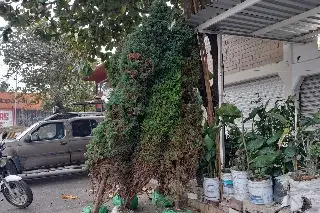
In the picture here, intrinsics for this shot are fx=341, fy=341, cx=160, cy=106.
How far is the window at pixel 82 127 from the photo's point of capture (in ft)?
32.7

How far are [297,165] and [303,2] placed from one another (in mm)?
2139

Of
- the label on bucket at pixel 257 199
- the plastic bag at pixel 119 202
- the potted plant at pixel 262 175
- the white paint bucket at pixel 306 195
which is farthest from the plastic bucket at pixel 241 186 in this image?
the plastic bag at pixel 119 202

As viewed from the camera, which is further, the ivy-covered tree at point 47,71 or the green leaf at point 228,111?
the ivy-covered tree at point 47,71

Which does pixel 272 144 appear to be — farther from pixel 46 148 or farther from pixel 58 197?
pixel 46 148

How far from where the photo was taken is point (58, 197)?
7.89 m

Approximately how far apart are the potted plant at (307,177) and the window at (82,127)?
6943mm

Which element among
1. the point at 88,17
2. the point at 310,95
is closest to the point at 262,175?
the point at 310,95

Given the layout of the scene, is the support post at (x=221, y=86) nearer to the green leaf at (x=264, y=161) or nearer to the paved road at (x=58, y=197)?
the green leaf at (x=264, y=161)

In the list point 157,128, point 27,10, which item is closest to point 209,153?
point 157,128

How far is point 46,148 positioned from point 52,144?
0.64ft

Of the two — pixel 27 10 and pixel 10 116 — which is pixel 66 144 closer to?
pixel 27 10

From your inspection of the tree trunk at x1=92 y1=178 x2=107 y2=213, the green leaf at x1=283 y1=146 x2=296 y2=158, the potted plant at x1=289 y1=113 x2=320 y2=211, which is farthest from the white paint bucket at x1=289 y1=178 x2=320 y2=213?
the tree trunk at x1=92 y1=178 x2=107 y2=213

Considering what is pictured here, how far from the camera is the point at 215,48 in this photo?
18.5ft

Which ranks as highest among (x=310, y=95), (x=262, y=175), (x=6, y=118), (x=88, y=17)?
(x=88, y=17)
